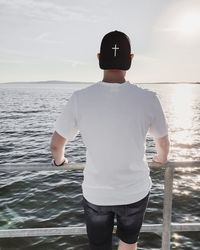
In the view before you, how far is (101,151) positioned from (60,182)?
1559cm

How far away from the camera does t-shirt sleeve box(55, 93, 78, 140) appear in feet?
8.76

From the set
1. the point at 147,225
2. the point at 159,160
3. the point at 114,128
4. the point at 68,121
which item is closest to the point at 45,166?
the point at 68,121

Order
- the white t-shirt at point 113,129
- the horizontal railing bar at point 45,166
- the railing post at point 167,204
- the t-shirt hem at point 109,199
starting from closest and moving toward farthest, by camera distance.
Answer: the white t-shirt at point 113,129
the t-shirt hem at point 109,199
the horizontal railing bar at point 45,166
the railing post at point 167,204

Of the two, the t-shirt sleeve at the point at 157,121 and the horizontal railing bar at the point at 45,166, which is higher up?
the t-shirt sleeve at the point at 157,121

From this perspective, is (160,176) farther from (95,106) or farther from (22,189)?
(95,106)

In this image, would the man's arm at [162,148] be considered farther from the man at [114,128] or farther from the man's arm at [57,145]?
the man's arm at [57,145]

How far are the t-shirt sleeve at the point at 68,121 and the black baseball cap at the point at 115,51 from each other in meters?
0.37

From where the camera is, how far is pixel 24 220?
12.8 metres

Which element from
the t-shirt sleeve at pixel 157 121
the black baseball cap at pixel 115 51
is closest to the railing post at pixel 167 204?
the t-shirt sleeve at pixel 157 121

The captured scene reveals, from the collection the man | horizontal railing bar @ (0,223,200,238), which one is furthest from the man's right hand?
horizontal railing bar @ (0,223,200,238)

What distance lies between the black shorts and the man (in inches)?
0.4

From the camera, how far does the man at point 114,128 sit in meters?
2.63

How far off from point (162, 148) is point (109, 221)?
73cm

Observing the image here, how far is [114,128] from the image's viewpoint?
8.60 ft
